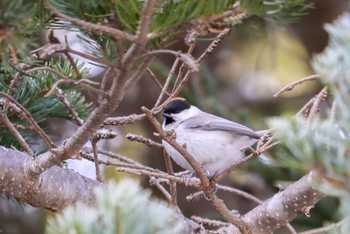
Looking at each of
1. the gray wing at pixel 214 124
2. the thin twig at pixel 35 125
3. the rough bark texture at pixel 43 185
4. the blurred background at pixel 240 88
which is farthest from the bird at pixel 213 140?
the thin twig at pixel 35 125

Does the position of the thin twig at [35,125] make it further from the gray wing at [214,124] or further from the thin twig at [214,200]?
the gray wing at [214,124]

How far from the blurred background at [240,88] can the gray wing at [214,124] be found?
7cm

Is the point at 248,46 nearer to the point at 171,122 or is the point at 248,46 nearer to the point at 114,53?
the point at 171,122

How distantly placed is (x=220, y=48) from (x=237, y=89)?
8.3 inches

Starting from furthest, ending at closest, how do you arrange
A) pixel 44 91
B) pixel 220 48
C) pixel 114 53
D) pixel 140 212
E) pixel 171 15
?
pixel 220 48 → pixel 44 91 → pixel 114 53 → pixel 171 15 → pixel 140 212

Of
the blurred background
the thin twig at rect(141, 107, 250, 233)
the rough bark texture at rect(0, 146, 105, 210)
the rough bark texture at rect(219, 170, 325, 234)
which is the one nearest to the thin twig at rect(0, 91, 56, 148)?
the rough bark texture at rect(0, 146, 105, 210)

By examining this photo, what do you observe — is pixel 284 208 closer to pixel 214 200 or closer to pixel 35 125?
pixel 214 200

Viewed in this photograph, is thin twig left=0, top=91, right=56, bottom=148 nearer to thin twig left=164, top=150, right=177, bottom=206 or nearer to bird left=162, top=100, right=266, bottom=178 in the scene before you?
thin twig left=164, top=150, right=177, bottom=206

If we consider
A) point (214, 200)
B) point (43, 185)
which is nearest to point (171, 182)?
point (214, 200)

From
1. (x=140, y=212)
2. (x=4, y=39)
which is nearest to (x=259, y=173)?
(x=4, y=39)

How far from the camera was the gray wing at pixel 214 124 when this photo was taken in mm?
1994

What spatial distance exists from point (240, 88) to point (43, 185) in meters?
2.08

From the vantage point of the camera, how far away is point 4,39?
812 mm

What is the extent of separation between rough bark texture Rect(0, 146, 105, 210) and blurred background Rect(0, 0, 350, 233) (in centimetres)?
104
